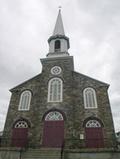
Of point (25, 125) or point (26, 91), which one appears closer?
point (25, 125)

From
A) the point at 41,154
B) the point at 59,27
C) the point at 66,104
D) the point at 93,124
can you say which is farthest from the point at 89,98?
the point at 59,27

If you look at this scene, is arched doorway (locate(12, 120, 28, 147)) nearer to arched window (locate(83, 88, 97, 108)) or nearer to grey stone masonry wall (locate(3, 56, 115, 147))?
grey stone masonry wall (locate(3, 56, 115, 147))

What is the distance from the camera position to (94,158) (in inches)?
432

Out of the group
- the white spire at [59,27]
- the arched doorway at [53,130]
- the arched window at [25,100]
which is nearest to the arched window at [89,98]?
the arched doorway at [53,130]

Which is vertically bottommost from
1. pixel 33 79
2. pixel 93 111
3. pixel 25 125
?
pixel 25 125

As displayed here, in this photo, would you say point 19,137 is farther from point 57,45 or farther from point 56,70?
point 57,45

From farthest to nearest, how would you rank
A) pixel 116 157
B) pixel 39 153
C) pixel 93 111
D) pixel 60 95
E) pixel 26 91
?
1. pixel 26 91
2. pixel 60 95
3. pixel 93 111
4. pixel 39 153
5. pixel 116 157

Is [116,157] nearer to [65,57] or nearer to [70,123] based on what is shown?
[70,123]

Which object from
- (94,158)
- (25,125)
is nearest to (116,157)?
(94,158)

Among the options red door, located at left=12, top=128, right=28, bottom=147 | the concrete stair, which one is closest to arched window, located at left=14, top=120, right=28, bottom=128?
red door, located at left=12, top=128, right=28, bottom=147

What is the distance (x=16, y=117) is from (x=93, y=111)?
30.2 feet

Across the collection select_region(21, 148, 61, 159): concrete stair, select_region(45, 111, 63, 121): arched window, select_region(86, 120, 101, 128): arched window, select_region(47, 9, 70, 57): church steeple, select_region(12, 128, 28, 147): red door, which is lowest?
select_region(21, 148, 61, 159): concrete stair

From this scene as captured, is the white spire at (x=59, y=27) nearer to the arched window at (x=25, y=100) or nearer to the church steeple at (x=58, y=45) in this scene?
the church steeple at (x=58, y=45)

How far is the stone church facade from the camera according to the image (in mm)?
15859
